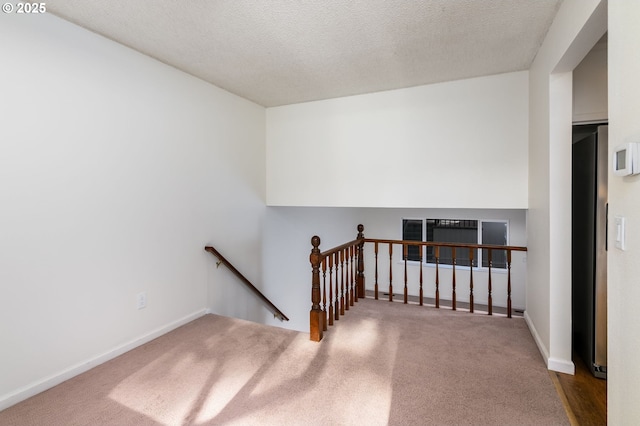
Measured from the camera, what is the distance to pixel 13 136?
1.84 meters

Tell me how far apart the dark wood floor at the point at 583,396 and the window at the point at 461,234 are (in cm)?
409

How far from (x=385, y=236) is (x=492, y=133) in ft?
12.9

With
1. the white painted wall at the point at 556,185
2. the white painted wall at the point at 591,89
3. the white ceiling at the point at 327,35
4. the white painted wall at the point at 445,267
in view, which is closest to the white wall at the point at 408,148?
the white ceiling at the point at 327,35

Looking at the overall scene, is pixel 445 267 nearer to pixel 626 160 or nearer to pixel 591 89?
pixel 591 89

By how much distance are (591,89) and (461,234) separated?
212 inches

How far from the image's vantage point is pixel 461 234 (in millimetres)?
7512

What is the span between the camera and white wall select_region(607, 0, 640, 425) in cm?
101

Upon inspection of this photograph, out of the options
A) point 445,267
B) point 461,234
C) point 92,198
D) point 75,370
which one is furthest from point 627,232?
point 461,234

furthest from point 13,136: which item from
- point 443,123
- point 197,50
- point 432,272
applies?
point 432,272

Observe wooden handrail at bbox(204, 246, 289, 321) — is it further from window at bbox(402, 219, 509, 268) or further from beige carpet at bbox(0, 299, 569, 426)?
window at bbox(402, 219, 509, 268)

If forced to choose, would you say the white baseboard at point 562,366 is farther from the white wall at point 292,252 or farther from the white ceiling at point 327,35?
the white wall at point 292,252

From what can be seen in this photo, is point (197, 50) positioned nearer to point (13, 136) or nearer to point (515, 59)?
point (13, 136)

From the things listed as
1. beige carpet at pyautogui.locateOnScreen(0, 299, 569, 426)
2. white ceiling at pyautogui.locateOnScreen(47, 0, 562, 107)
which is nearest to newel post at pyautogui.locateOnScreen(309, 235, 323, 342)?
beige carpet at pyautogui.locateOnScreen(0, 299, 569, 426)

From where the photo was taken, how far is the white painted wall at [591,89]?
8.04 ft
